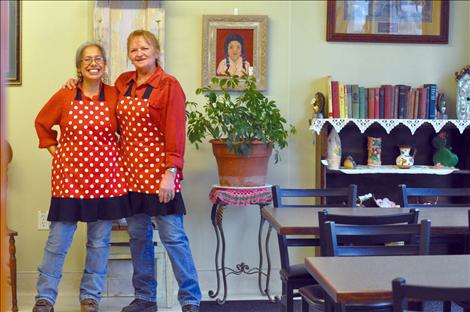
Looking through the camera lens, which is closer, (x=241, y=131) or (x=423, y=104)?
(x=241, y=131)

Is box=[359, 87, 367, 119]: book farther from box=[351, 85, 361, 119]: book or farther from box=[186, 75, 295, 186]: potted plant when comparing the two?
box=[186, 75, 295, 186]: potted plant

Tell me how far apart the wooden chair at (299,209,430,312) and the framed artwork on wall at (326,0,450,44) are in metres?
2.32

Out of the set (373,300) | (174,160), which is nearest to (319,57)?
(174,160)

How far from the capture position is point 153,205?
345 centimetres

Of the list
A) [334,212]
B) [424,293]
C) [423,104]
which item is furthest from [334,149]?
[424,293]

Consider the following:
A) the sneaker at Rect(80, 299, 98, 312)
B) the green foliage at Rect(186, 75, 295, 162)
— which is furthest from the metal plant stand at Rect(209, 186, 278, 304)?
the sneaker at Rect(80, 299, 98, 312)

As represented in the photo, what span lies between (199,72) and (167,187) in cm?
132

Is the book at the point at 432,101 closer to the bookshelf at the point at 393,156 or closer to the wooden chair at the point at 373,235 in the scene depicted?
the bookshelf at the point at 393,156

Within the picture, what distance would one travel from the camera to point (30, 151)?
4.43 meters

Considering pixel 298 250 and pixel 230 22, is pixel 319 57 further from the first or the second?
pixel 298 250

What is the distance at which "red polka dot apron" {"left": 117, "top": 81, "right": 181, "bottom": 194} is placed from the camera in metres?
3.43

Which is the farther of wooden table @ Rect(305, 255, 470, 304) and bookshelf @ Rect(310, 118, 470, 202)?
bookshelf @ Rect(310, 118, 470, 202)

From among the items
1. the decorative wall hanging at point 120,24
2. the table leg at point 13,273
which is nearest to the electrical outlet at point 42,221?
the table leg at point 13,273

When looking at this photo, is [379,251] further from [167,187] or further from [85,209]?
[85,209]
